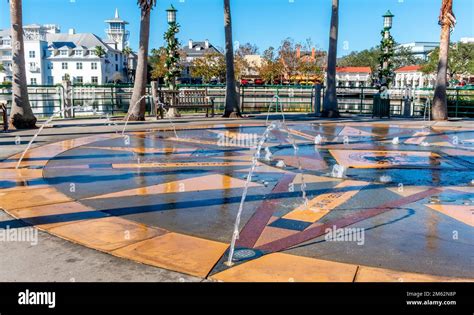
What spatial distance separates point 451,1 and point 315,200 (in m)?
18.7

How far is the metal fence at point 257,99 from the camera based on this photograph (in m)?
21.1

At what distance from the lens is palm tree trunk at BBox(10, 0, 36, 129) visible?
48.6 ft

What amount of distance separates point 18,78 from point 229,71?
353 inches

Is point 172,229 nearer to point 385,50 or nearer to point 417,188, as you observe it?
point 417,188

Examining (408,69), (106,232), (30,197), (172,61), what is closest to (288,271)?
(106,232)

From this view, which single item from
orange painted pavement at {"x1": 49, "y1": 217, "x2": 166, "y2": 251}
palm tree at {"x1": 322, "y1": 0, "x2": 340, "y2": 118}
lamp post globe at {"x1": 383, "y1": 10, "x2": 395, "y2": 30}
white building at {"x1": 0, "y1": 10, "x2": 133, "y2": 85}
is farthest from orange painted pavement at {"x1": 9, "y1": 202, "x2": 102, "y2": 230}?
white building at {"x1": 0, "y1": 10, "x2": 133, "y2": 85}

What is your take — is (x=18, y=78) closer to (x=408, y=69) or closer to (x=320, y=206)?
(x=320, y=206)

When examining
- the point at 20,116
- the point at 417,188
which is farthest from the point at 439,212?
the point at 20,116

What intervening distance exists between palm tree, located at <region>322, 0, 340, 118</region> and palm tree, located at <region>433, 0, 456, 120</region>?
4472 millimetres

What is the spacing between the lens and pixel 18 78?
15070mm

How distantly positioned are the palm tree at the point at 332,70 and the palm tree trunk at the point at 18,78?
12921 mm

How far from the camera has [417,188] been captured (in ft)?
23.2

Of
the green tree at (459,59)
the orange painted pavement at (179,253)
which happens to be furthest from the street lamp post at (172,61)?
the green tree at (459,59)

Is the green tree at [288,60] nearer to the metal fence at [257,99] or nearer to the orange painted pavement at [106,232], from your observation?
the metal fence at [257,99]
